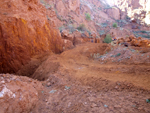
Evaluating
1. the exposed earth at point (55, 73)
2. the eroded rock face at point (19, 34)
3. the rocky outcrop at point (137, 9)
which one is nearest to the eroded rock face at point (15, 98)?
the exposed earth at point (55, 73)

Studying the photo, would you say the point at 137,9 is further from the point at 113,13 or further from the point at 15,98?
the point at 15,98

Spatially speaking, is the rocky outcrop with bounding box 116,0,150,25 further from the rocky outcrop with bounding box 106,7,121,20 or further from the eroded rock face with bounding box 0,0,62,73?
the eroded rock face with bounding box 0,0,62,73

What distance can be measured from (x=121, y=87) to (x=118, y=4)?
56495mm

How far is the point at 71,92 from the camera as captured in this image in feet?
9.46

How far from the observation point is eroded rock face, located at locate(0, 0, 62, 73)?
215 inches

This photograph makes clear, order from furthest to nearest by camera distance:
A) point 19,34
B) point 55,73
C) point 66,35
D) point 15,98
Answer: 1. point 66,35
2. point 19,34
3. point 55,73
4. point 15,98

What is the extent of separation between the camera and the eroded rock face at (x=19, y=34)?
5473 millimetres

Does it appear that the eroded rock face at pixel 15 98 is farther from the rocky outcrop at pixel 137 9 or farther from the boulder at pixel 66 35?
the rocky outcrop at pixel 137 9

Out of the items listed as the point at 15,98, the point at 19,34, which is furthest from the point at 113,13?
the point at 15,98

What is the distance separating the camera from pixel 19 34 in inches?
231

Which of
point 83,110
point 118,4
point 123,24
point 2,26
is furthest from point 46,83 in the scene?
point 118,4

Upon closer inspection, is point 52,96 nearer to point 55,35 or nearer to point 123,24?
point 55,35

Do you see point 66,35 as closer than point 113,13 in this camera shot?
Yes

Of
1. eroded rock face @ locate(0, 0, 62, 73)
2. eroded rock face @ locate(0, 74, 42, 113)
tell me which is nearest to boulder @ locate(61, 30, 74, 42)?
eroded rock face @ locate(0, 0, 62, 73)
